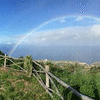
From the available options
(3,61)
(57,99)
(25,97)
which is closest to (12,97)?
(25,97)

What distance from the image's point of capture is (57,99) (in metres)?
3.98

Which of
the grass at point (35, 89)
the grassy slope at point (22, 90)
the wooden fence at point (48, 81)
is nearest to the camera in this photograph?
the wooden fence at point (48, 81)

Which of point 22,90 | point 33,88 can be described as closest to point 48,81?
point 33,88

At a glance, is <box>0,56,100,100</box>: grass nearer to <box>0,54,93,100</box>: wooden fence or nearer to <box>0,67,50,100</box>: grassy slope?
<box>0,67,50,100</box>: grassy slope

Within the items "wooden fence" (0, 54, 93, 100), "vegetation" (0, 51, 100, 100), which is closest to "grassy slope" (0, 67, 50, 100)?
"vegetation" (0, 51, 100, 100)

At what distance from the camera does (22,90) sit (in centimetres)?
573

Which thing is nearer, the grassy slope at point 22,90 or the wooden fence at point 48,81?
the wooden fence at point 48,81

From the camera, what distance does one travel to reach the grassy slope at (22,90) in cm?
510

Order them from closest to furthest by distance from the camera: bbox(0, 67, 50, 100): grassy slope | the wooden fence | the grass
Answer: the wooden fence, the grass, bbox(0, 67, 50, 100): grassy slope

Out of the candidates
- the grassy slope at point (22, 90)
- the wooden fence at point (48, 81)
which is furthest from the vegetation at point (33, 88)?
the wooden fence at point (48, 81)

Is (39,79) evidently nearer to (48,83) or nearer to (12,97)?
(48,83)

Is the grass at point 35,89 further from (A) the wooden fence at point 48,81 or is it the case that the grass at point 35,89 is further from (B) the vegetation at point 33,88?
(A) the wooden fence at point 48,81

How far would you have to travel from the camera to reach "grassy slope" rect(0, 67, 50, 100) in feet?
16.7

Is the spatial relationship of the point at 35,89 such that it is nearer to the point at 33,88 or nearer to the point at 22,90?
the point at 33,88
